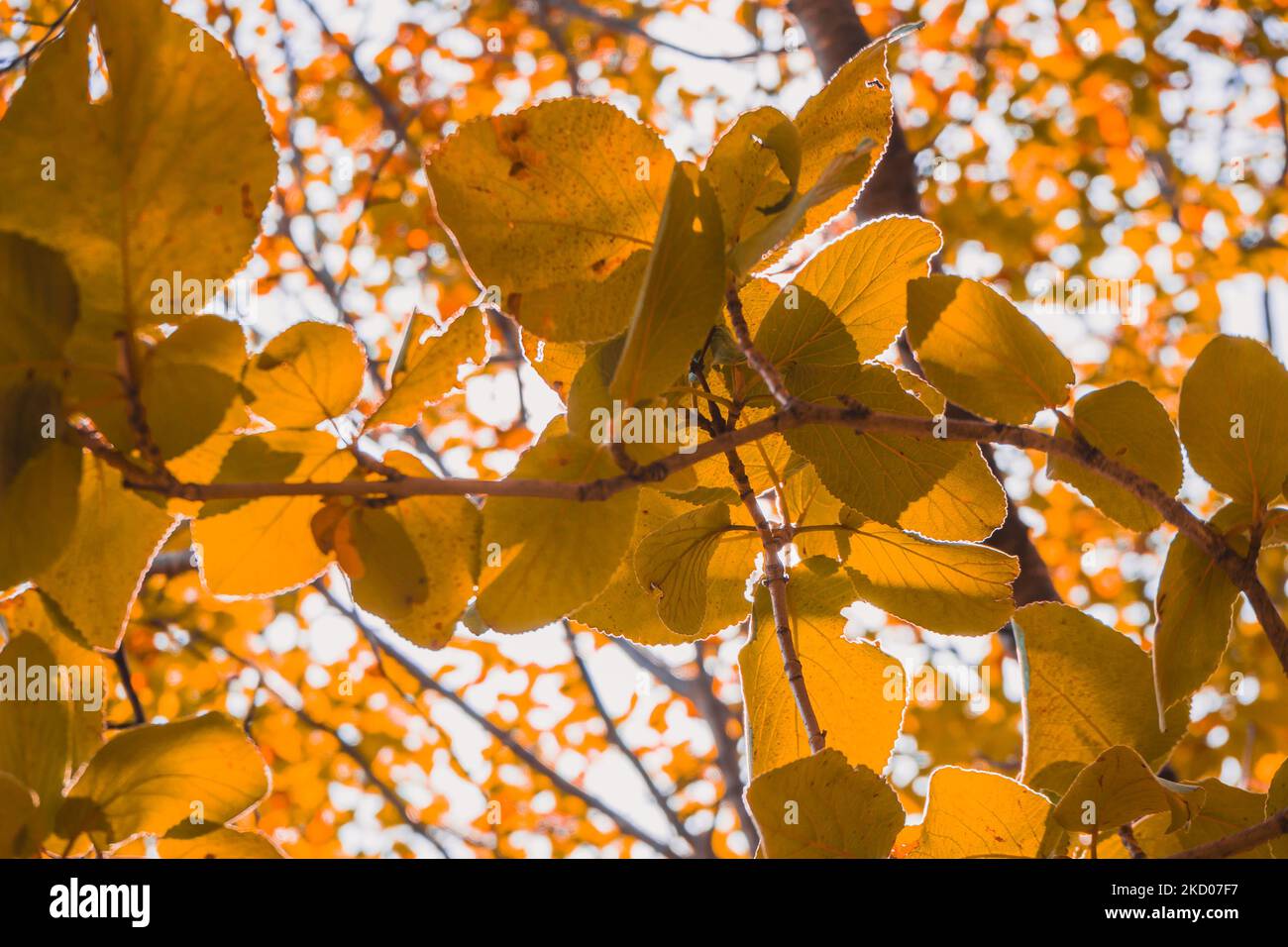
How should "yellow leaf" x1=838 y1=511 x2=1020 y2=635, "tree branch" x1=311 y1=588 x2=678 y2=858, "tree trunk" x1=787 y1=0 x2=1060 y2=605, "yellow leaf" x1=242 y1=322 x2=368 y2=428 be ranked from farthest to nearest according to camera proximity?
"tree branch" x1=311 y1=588 x2=678 y2=858 < "tree trunk" x1=787 y1=0 x2=1060 y2=605 < "yellow leaf" x1=838 y1=511 x2=1020 y2=635 < "yellow leaf" x1=242 y1=322 x2=368 y2=428

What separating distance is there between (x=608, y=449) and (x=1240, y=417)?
35 cm

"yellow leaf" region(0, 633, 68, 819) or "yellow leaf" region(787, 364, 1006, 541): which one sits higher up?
"yellow leaf" region(787, 364, 1006, 541)

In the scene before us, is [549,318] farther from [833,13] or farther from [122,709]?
[122,709]

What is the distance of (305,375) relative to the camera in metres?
0.52

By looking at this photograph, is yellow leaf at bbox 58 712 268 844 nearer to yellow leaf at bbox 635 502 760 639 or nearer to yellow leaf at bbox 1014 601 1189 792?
yellow leaf at bbox 635 502 760 639

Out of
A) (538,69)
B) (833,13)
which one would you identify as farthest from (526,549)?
(538,69)

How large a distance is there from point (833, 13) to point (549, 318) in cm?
146

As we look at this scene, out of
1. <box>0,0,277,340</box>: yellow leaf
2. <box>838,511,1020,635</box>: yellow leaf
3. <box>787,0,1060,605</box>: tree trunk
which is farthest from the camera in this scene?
<box>787,0,1060,605</box>: tree trunk

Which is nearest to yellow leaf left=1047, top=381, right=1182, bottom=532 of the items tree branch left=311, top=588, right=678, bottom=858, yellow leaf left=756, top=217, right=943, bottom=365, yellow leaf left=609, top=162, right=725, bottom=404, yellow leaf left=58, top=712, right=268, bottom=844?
yellow leaf left=756, top=217, right=943, bottom=365

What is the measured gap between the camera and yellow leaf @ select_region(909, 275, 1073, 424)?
1.74 feet

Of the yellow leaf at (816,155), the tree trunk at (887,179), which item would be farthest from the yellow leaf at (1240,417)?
the tree trunk at (887,179)

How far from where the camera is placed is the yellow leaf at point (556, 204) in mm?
471

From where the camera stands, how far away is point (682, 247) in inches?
16.3

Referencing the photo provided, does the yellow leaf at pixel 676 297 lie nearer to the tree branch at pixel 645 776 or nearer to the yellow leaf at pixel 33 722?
the yellow leaf at pixel 33 722
